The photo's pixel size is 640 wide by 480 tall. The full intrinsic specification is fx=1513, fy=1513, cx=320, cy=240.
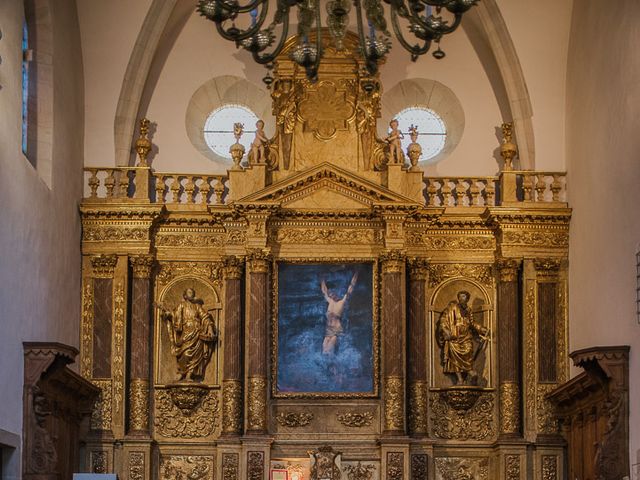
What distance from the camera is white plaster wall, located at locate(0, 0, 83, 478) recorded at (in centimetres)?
2327

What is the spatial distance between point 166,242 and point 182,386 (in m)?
2.87

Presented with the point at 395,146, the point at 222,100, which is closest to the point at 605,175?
the point at 395,146

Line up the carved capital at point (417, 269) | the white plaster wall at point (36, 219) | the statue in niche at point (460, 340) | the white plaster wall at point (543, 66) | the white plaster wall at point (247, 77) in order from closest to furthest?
the white plaster wall at point (36, 219)
the statue in niche at point (460, 340)
the carved capital at point (417, 269)
the white plaster wall at point (543, 66)
the white plaster wall at point (247, 77)

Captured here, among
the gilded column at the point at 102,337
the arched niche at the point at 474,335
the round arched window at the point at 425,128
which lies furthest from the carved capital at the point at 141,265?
the round arched window at the point at 425,128

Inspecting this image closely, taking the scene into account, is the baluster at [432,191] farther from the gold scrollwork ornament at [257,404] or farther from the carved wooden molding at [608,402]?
the carved wooden molding at [608,402]

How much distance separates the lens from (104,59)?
97.5ft

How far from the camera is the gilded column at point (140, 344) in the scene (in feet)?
93.1

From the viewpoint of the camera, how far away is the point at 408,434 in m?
28.3

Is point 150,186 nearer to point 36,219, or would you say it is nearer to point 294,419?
point 36,219

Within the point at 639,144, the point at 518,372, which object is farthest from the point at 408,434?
the point at 639,144

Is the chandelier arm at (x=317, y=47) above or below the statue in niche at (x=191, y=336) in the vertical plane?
above

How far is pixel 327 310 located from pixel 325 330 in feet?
1.28

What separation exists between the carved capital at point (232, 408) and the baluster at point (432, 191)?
5.17 m

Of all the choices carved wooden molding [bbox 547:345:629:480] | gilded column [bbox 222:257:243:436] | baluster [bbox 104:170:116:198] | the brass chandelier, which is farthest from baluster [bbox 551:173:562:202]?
the brass chandelier
